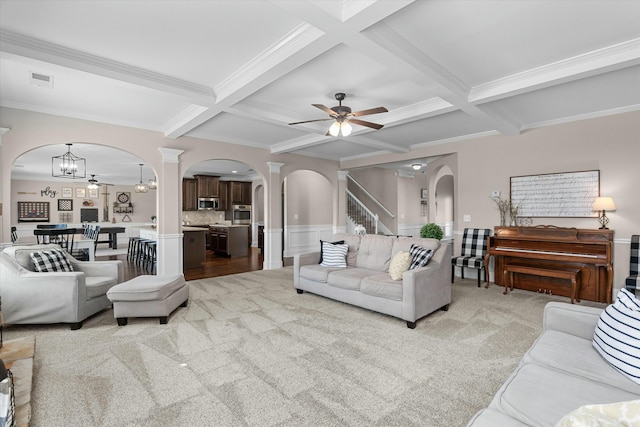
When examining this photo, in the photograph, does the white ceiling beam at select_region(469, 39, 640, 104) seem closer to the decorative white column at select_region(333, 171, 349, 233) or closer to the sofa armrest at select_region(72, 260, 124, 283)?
the decorative white column at select_region(333, 171, 349, 233)

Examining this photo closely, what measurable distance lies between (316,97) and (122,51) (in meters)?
2.07

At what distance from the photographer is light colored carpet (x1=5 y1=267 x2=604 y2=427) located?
196 cm

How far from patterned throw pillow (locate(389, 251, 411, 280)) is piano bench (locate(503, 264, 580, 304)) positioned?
1972mm

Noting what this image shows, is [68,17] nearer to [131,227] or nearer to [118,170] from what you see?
[118,170]

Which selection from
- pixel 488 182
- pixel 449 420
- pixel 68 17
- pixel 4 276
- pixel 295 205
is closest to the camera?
pixel 449 420

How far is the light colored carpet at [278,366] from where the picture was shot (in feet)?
6.41

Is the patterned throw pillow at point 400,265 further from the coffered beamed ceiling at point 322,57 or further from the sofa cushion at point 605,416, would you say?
the sofa cushion at point 605,416

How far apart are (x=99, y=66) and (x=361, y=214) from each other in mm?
7445

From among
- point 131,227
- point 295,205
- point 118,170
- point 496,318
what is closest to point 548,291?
point 496,318

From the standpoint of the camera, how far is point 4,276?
10.7ft

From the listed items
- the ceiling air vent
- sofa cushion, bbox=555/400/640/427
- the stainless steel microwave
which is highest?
the ceiling air vent

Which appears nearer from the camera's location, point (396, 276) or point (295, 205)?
point (396, 276)

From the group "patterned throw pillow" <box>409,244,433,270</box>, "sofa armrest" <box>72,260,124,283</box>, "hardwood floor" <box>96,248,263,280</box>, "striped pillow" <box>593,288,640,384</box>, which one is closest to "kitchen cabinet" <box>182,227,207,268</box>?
"hardwood floor" <box>96,248,263,280</box>

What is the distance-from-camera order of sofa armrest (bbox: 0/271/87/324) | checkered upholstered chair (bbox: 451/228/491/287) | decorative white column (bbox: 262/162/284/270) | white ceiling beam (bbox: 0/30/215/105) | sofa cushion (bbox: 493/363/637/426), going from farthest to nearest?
1. decorative white column (bbox: 262/162/284/270)
2. checkered upholstered chair (bbox: 451/228/491/287)
3. sofa armrest (bbox: 0/271/87/324)
4. white ceiling beam (bbox: 0/30/215/105)
5. sofa cushion (bbox: 493/363/637/426)
